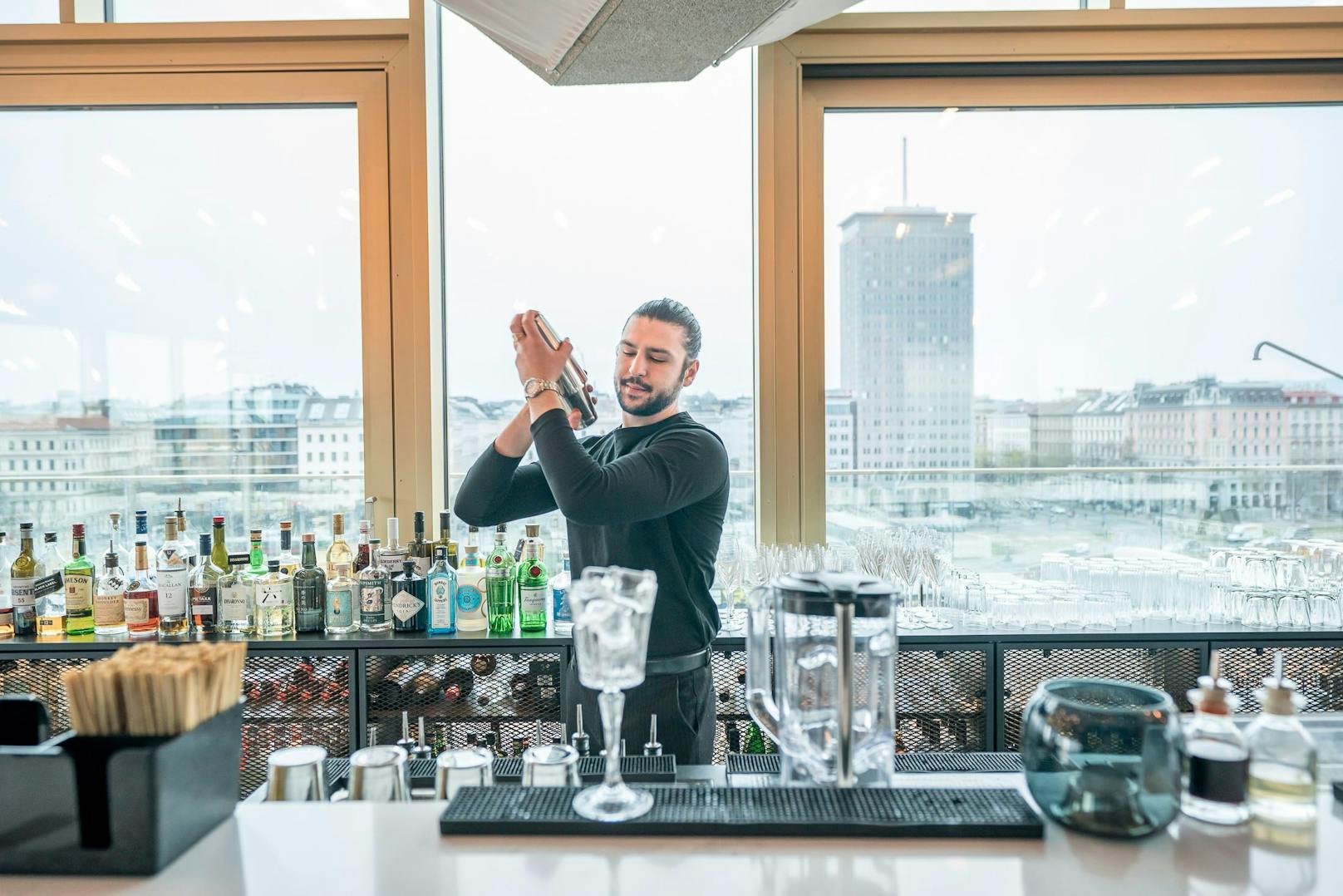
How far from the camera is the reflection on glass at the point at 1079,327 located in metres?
2.86

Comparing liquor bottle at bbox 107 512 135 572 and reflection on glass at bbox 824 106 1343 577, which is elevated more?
reflection on glass at bbox 824 106 1343 577

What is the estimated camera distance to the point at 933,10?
9.16 ft

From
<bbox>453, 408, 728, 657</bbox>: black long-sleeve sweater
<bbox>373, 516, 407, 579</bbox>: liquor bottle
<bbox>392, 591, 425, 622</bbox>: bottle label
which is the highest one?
<bbox>453, 408, 728, 657</bbox>: black long-sleeve sweater

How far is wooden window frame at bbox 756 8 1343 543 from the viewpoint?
2.76 meters

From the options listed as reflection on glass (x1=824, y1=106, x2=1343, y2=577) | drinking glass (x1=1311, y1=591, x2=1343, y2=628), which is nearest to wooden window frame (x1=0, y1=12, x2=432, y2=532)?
reflection on glass (x1=824, y1=106, x2=1343, y2=577)

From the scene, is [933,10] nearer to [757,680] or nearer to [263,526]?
[757,680]

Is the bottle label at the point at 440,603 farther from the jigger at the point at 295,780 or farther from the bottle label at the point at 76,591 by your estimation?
the jigger at the point at 295,780

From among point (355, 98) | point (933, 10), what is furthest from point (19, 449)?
point (933, 10)

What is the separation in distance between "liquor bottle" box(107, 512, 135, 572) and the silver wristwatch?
4.60ft

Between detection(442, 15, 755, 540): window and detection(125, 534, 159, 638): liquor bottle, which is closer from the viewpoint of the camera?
detection(125, 534, 159, 638): liquor bottle

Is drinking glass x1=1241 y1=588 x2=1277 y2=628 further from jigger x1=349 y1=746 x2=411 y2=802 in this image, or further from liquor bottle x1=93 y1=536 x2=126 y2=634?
liquor bottle x1=93 y1=536 x2=126 y2=634

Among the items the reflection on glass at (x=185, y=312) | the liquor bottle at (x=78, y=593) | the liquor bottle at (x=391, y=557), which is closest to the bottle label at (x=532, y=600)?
the liquor bottle at (x=391, y=557)

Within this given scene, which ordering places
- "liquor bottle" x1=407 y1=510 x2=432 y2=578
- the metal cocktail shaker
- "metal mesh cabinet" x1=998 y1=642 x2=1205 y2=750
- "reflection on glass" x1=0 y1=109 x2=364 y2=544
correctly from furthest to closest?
1. "reflection on glass" x1=0 y1=109 x2=364 y2=544
2. "liquor bottle" x1=407 y1=510 x2=432 y2=578
3. "metal mesh cabinet" x1=998 y1=642 x2=1205 y2=750
4. the metal cocktail shaker

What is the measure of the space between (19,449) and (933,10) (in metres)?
3.28
